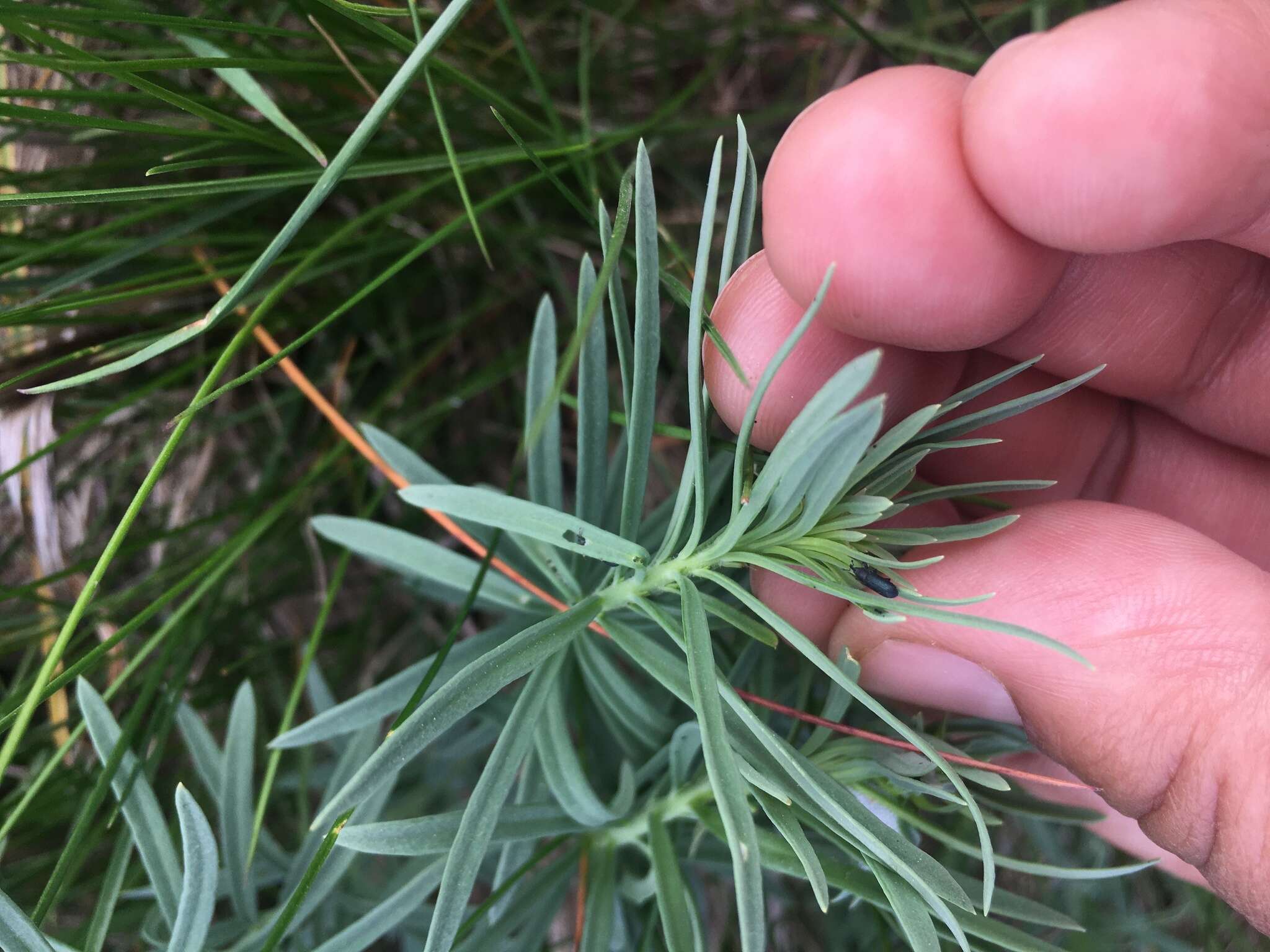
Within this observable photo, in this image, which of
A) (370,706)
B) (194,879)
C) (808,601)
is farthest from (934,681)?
(194,879)

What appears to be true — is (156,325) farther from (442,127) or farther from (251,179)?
(442,127)

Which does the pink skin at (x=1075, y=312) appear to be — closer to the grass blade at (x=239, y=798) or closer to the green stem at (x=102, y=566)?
the green stem at (x=102, y=566)

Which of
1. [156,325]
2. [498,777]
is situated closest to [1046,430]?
[498,777]

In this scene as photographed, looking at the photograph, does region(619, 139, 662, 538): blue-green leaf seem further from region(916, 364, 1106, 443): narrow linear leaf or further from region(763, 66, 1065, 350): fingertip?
region(916, 364, 1106, 443): narrow linear leaf

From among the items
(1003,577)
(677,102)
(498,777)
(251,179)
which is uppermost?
(677,102)

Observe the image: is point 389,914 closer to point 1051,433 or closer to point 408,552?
point 408,552

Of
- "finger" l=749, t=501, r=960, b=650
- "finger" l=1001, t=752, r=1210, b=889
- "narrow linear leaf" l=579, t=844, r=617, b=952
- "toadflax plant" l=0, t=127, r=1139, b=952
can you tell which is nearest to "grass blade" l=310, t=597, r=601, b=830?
"toadflax plant" l=0, t=127, r=1139, b=952
